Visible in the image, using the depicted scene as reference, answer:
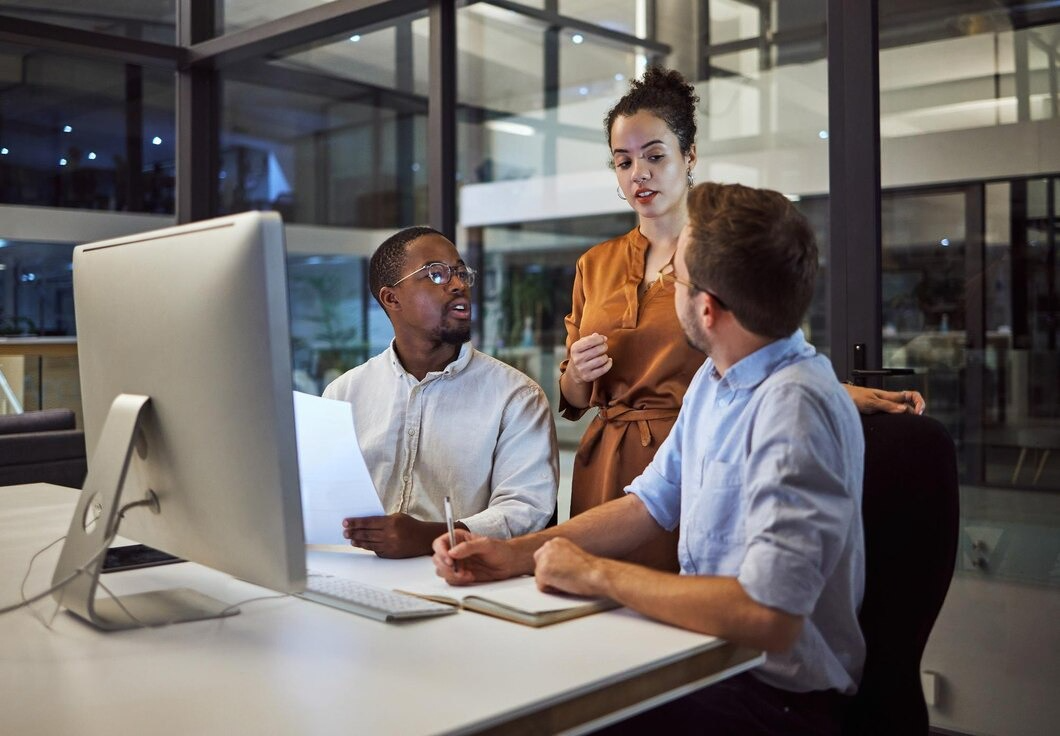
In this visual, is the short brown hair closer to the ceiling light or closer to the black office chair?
the ceiling light

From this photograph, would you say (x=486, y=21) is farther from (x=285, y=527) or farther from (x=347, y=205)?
(x=285, y=527)

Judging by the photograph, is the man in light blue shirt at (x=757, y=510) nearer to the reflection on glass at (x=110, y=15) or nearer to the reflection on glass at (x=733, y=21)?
the reflection on glass at (x=733, y=21)

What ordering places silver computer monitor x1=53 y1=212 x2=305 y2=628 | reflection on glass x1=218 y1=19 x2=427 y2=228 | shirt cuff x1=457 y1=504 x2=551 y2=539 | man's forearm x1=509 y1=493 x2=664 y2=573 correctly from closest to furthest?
silver computer monitor x1=53 y1=212 x2=305 y2=628, man's forearm x1=509 y1=493 x2=664 y2=573, shirt cuff x1=457 y1=504 x2=551 y2=539, reflection on glass x1=218 y1=19 x2=427 y2=228

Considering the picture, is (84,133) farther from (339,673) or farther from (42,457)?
(339,673)

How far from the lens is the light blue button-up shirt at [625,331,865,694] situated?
133cm

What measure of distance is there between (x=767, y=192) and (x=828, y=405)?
0.33m

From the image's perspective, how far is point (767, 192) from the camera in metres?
1.52

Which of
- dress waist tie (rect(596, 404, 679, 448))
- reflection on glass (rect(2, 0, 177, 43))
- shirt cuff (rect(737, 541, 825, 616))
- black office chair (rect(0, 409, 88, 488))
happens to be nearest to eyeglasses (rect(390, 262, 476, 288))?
dress waist tie (rect(596, 404, 679, 448))

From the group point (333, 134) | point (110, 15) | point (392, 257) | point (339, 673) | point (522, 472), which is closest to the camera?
point (339, 673)

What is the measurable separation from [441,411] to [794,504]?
1120mm

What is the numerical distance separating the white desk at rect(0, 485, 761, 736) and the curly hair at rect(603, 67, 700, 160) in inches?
53.9

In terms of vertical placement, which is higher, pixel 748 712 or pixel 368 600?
pixel 368 600

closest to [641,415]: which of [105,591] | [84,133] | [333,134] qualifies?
[105,591]

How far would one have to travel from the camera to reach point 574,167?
3797mm
